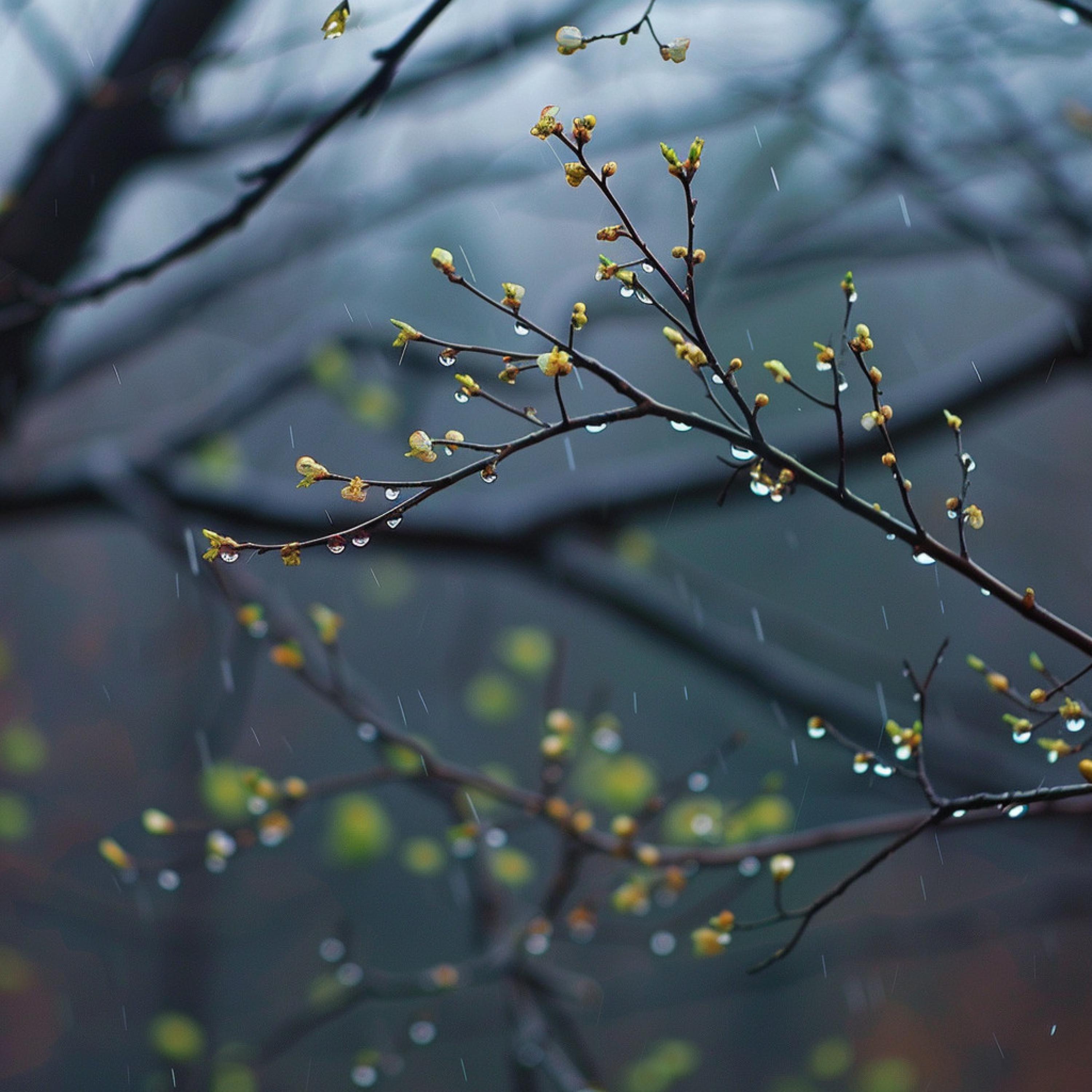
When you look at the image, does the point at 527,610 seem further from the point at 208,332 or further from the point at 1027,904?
the point at 1027,904

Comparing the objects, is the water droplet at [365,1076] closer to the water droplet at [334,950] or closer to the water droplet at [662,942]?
the water droplet at [334,950]

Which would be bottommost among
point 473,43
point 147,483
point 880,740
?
point 880,740

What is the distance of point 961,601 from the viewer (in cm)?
300

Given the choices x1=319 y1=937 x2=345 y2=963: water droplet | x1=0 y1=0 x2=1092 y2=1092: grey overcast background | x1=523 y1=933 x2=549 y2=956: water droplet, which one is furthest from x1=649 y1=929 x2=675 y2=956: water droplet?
x1=319 y1=937 x2=345 y2=963: water droplet

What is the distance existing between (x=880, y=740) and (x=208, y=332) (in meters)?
2.71

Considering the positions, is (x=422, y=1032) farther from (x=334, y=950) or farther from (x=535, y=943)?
(x=535, y=943)

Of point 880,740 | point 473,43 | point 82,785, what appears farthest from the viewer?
point 82,785

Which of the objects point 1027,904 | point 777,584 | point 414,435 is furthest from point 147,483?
point 1027,904

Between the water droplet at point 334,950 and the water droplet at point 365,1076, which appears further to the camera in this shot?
the water droplet at point 334,950

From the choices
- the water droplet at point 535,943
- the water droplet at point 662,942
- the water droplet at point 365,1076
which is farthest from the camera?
the water droplet at point 662,942

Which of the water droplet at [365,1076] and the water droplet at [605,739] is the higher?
the water droplet at [605,739]

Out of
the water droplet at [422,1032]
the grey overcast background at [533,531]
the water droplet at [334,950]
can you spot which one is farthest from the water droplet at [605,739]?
the water droplet at [422,1032]

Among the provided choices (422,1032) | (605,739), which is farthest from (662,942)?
(605,739)

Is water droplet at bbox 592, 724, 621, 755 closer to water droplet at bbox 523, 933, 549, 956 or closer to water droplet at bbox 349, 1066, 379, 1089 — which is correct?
water droplet at bbox 523, 933, 549, 956
